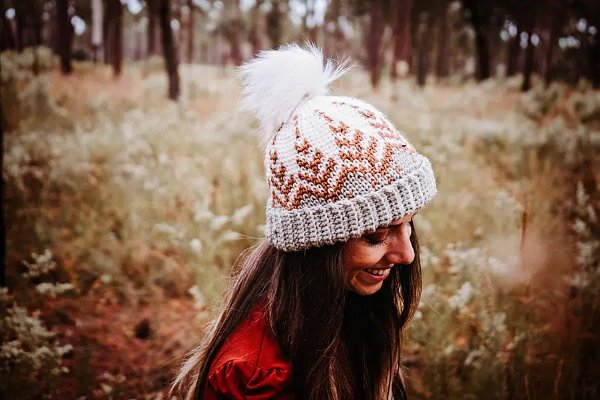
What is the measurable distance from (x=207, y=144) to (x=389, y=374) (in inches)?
203

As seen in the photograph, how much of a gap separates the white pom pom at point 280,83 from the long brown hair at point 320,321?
49 cm

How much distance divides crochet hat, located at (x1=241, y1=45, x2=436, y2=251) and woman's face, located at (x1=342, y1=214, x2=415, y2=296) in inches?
3.7

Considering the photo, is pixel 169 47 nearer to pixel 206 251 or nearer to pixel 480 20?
pixel 206 251

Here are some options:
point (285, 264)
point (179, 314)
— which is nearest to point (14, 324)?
point (179, 314)

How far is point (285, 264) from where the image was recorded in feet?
4.89

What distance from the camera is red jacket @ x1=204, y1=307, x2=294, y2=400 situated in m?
1.25

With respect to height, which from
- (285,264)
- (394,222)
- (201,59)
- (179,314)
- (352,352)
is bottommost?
(179,314)

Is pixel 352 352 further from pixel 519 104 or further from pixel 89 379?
pixel 519 104

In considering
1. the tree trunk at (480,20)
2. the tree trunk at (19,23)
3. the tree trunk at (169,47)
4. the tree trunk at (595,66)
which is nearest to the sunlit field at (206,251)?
the tree trunk at (169,47)

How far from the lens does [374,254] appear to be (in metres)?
1.45

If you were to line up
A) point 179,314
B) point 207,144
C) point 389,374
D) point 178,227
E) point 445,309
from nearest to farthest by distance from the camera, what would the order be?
1. point 389,374
2. point 445,309
3. point 179,314
4. point 178,227
5. point 207,144

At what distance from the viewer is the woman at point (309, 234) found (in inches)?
51.7

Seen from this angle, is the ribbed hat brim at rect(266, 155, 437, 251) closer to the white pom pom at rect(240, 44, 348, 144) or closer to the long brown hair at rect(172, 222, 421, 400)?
the long brown hair at rect(172, 222, 421, 400)

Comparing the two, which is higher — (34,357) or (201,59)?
(201,59)
